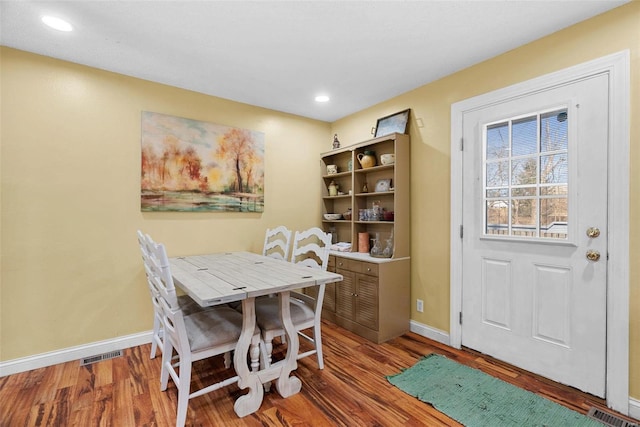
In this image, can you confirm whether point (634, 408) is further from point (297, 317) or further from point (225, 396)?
point (225, 396)

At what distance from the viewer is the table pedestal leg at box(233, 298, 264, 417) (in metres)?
1.79

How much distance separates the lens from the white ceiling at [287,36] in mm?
1852

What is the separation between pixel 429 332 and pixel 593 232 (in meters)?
1.55

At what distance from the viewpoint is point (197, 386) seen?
2111mm

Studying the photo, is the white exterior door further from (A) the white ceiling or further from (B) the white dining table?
(B) the white dining table

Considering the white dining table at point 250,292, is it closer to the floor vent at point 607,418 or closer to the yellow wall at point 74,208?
the yellow wall at point 74,208

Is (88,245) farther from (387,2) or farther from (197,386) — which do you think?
(387,2)

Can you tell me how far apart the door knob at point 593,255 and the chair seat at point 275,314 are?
187 centimetres

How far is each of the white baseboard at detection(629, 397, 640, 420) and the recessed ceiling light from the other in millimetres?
4243

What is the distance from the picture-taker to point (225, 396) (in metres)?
1.99

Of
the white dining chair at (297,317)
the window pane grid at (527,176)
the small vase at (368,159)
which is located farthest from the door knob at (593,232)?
the small vase at (368,159)

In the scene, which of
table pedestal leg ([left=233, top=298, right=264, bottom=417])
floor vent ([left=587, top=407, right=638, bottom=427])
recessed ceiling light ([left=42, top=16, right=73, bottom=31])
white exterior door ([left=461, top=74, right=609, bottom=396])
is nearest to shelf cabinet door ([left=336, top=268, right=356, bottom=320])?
white exterior door ([left=461, top=74, right=609, bottom=396])

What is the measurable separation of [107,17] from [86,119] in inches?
38.3

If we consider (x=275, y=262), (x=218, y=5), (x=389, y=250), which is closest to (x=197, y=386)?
(x=275, y=262)
